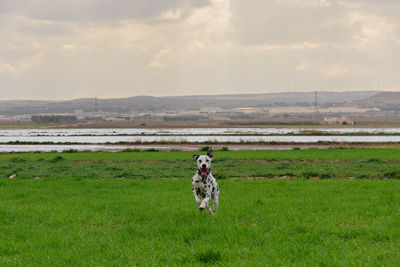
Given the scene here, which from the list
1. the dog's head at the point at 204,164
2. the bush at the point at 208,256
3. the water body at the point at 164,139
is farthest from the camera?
the water body at the point at 164,139

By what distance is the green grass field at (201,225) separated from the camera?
10.3 m

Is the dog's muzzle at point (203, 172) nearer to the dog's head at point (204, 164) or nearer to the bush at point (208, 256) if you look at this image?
the dog's head at point (204, 164)

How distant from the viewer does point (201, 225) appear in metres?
13.4

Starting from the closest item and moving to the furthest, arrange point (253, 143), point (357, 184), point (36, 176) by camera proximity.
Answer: point (357, 184)
point (36, 176)
point (253, 143)

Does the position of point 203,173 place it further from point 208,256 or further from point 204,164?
point 208,256

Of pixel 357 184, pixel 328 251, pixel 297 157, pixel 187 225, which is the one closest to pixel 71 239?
pixel 187 225

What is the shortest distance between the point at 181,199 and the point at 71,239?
721cm

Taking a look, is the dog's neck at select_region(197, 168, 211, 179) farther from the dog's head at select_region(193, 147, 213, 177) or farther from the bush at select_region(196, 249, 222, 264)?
the bush at select_region(196, 249, 222, 264)

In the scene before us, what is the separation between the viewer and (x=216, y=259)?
10.2 m

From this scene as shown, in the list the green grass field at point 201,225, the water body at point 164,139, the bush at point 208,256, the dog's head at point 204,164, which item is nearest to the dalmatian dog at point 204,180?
the dog's head at point 204,164

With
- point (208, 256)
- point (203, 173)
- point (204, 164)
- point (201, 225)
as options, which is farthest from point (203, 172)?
point (208, 256)

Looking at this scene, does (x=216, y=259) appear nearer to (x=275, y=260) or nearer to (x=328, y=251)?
(x=275, y=260)

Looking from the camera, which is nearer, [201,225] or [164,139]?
[201,225]

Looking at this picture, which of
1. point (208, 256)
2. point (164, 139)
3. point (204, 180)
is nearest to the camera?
point (208, 256)
